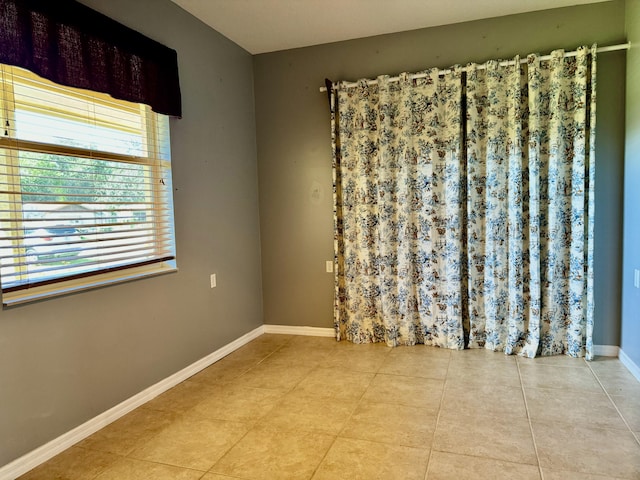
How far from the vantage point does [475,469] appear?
1.89 m

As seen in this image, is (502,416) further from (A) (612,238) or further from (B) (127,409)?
(B) (127,409)

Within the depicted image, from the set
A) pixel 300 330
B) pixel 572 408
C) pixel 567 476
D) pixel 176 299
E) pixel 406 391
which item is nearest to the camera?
pixel 567 476

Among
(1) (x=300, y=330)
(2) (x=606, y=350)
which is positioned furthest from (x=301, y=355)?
(2) (x=606, y=350)

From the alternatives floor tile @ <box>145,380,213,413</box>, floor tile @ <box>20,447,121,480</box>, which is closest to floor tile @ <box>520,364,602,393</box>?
floor tile @ <box>145,380,213,413</box>

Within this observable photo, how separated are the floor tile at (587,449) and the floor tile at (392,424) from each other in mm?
530

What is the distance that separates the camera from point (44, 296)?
6.77ft

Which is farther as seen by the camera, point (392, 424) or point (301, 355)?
point (301, 355)

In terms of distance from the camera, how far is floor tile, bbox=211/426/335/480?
6.29 feet

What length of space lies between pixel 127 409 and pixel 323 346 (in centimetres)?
161

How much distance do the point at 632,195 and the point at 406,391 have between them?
2.00 metres

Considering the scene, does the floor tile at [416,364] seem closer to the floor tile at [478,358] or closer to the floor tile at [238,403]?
the floor tile at [478,358]

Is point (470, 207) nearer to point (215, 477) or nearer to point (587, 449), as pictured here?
point (587, 449)

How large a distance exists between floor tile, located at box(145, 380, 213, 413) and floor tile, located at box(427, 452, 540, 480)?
145cm

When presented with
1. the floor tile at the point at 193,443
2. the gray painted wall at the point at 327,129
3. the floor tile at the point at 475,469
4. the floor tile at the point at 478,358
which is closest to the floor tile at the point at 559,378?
the floor tile at the point at 478,358
